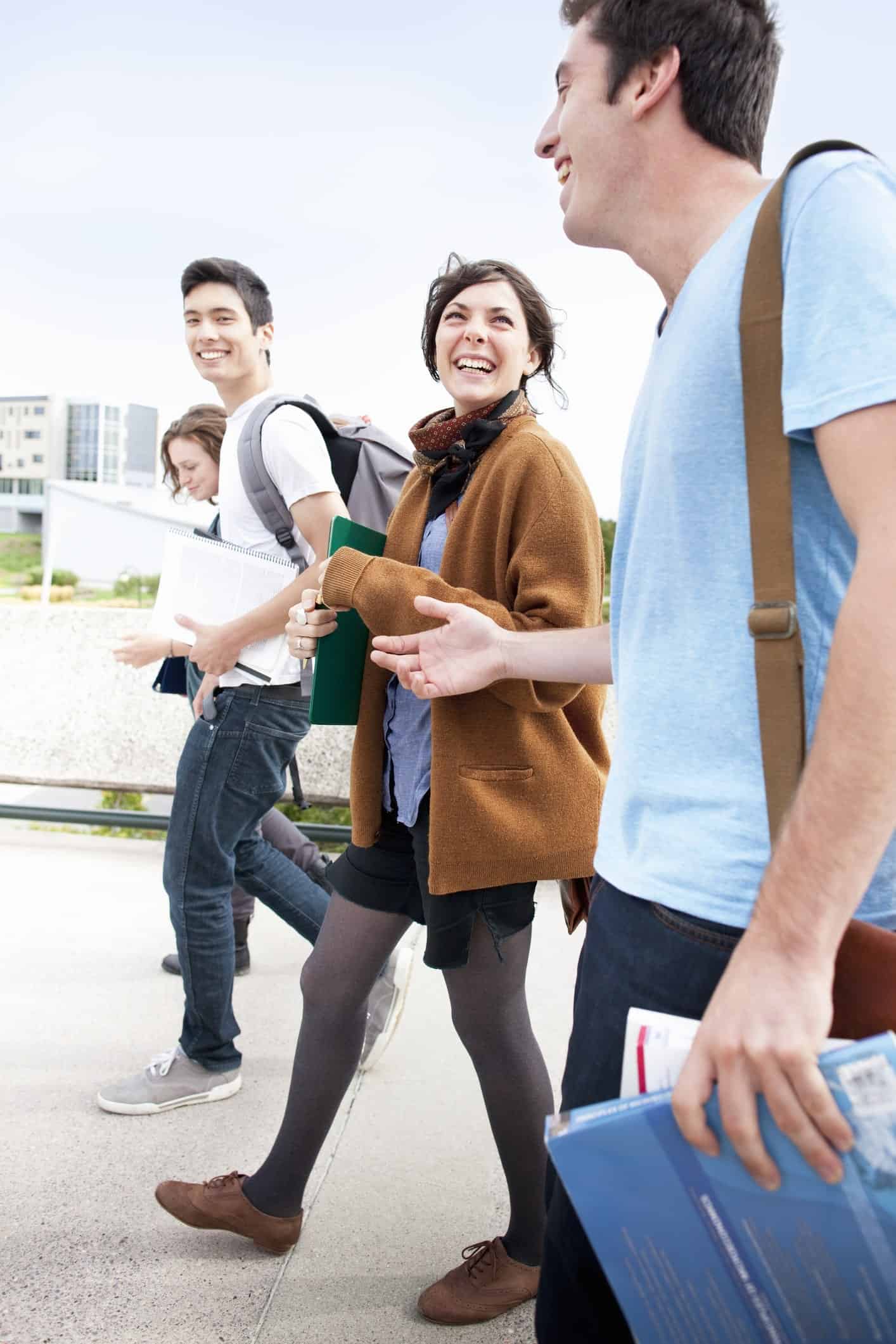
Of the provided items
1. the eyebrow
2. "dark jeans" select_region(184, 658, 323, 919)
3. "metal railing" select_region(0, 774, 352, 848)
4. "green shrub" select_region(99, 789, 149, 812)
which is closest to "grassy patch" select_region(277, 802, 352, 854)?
"metal railing" select_region(0, 774, 352, 848)

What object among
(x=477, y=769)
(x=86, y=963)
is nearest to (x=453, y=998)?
(x=477, y=769)

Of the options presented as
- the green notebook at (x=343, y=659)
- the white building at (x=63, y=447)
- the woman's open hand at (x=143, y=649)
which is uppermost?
the white building at (x=63, y=447)

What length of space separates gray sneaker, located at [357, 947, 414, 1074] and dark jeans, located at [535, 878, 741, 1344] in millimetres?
1890

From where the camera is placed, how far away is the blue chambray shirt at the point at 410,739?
209cm

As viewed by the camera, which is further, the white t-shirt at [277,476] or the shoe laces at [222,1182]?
the white t-shirt at [277,476]

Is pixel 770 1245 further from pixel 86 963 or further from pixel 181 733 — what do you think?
pixel 181 733

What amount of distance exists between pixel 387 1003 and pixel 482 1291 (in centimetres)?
107

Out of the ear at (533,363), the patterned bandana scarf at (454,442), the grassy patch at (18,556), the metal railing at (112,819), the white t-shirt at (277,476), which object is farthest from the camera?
the grassy patch at (18,556)

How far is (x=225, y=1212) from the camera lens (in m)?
2.26

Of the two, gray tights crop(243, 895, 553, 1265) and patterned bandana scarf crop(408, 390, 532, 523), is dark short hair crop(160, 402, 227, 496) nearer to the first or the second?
patterned bandana scarf crop(408, 390, 532, 523)

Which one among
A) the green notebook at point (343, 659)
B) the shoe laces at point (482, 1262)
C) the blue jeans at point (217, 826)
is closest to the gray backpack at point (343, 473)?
the blue jeans at point (217, 826)

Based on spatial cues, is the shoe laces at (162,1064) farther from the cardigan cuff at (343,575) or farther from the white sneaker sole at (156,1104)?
the cardigan cuff at (343,575)

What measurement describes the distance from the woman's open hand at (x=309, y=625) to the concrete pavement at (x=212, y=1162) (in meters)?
1.28

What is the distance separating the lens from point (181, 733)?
5863mm
